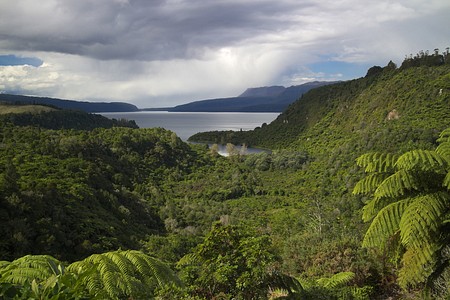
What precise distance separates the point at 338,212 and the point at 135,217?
24.6 m

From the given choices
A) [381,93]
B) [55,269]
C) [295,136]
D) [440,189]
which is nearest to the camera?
[55,269]

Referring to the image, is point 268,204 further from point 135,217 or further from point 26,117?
point 26,117

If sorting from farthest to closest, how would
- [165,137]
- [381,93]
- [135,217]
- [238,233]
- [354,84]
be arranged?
1. [354,84]
2. [381,93]
3. [165,137]
4. [135,217]
5. [238,233]

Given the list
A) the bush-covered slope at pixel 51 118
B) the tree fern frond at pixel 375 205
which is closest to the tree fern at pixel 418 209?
the tree fern frond at pixel 375 205

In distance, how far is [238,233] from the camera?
5941 millimetres

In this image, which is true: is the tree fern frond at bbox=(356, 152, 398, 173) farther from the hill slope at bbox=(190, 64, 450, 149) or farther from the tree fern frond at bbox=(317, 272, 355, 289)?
the hill slope at bbox=(190, 64, 450, 149)

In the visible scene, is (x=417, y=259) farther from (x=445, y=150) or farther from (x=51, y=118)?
(x=51, y=118)

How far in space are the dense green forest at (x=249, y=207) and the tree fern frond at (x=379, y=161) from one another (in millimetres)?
24

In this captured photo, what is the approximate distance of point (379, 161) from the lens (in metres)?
4.91

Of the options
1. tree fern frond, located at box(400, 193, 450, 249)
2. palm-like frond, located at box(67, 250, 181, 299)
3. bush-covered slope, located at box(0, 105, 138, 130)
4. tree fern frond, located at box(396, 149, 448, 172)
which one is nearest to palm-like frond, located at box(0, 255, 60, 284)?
palm-like frond, located at box(67, 250, 181, 299)

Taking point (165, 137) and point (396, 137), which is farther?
point (165, 137)

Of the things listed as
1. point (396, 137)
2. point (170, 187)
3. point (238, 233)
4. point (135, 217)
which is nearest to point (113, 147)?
point (170, 187)

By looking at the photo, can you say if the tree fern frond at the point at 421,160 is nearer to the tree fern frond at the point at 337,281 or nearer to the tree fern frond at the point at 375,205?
the tree fern frond at the point at 375,205

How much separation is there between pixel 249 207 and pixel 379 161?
2152 inches
